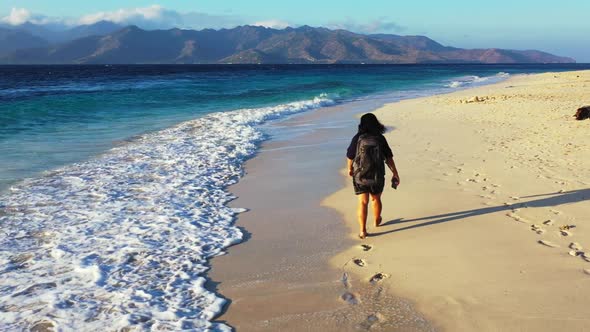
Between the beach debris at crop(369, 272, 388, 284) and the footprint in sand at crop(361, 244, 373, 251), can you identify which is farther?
the footprint in sand at crop(361, 244, 373, 251)

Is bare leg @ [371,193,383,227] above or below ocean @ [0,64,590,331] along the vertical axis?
above

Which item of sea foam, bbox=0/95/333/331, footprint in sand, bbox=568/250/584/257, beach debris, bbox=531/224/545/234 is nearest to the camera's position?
Result: sea foam, bbox=0/95/333/331

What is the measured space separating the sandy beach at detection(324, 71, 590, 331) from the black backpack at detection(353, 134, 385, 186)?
661 millimetres

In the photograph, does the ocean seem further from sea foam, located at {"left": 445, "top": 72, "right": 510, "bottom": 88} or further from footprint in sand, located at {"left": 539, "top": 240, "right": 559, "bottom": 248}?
sea foam, located at {"left": 445, "top": 72, "right": 510, "bottom": 88}

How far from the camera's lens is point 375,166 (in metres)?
5.79

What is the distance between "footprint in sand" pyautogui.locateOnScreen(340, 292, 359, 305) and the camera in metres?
4.10

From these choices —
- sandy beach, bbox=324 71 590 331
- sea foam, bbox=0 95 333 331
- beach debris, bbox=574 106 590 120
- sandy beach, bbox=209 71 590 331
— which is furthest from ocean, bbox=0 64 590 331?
beach debris, bbox=574 106 590 120

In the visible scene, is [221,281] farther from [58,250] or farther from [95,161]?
[95,161]

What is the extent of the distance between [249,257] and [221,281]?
2.08ft

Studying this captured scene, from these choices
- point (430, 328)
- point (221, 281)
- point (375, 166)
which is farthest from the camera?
point (375, 166)

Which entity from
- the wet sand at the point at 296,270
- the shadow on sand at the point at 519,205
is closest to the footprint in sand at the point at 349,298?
the wet sand at the point at 296,270

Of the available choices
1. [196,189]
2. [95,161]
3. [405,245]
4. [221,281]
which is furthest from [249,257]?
[95,161]

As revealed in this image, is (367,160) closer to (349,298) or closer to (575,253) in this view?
(349,298)

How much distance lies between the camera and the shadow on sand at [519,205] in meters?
6.15
